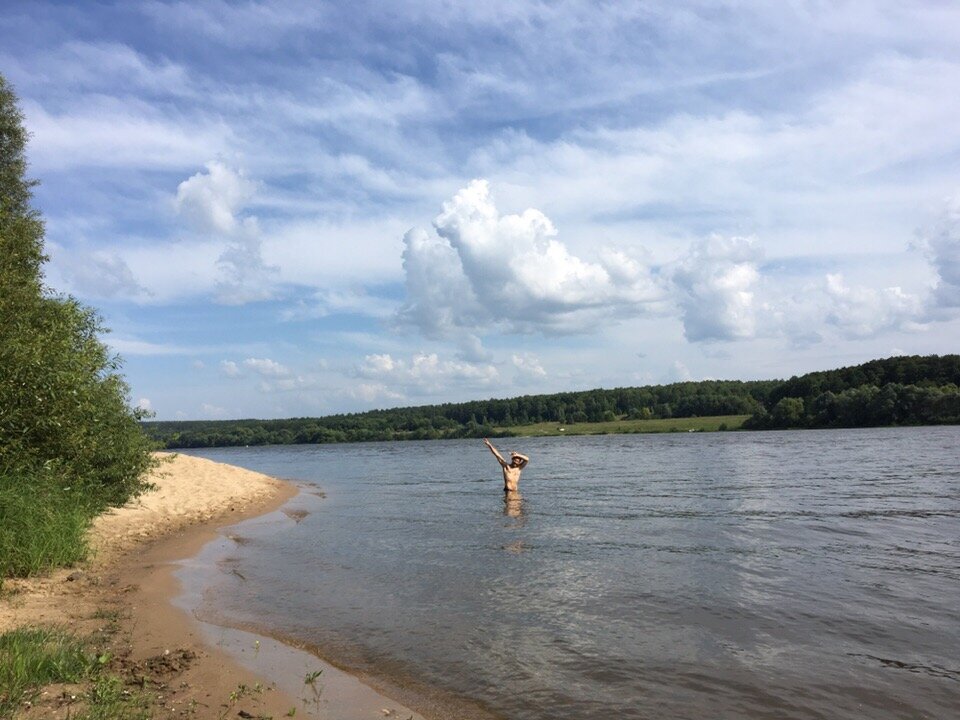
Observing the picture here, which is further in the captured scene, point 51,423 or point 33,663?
point 51,423

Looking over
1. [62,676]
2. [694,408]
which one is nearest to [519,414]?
[694,408]

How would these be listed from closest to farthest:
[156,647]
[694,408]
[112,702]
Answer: [112,702] → [156,647] → [694,408]

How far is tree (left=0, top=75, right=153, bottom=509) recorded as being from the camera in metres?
13.5

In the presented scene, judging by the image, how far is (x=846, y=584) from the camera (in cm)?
1378

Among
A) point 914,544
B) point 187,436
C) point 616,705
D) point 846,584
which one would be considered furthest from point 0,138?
point 187,436

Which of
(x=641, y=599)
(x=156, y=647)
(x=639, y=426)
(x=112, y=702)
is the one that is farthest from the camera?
(x=639, y=426)

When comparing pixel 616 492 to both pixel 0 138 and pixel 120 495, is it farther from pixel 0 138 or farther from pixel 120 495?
pixel 0 138

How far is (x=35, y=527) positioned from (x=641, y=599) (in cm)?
1158

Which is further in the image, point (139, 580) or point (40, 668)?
point (139, 580)

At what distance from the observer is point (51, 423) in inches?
556

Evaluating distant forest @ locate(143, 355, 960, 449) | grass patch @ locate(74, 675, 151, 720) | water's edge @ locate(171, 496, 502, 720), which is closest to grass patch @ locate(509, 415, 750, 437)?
distant forest @ locate(143, 355, 960, 449)

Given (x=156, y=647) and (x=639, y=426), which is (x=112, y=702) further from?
(x=639, y=426)

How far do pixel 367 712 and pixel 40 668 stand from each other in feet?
11.5

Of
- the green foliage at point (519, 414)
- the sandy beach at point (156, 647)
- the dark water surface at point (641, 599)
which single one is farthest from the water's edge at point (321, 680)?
the green foliage at point (519, 414)
